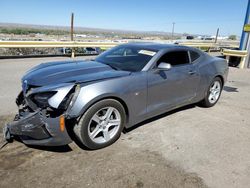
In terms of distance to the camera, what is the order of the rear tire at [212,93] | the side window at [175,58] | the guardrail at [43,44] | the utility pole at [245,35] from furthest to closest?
the utility pole at [245,35]
the guardrail at [43,44]
the rear tire at [212,93]
the side window at [175,58]

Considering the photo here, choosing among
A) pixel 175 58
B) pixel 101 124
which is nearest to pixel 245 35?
pixel 175 58

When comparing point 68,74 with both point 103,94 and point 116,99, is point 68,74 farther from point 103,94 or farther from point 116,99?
point 116,99

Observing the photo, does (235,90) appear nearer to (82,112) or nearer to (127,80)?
(127,80)

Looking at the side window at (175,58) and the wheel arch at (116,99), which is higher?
the side window at (175,58)

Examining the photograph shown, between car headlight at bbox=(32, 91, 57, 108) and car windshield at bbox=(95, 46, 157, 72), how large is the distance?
4.42ft

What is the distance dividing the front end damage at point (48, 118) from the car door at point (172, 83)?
1460mm

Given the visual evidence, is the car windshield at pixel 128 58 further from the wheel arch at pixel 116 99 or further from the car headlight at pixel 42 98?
the car headlight at pixel 42 98

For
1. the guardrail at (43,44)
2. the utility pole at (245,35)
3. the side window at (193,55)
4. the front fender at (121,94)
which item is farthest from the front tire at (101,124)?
the utility pole at (245,35)

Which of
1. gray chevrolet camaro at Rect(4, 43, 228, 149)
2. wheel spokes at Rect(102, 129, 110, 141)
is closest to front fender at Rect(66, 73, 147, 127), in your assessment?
gray chevrolet camaro at Rect(4, 43, 228, 149)

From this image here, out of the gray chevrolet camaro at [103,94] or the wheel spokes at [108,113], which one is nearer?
the gray chevrolet camaro at [103,94]

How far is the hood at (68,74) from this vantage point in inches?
125

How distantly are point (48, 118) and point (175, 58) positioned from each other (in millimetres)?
2724

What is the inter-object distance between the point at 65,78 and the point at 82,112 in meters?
0.64

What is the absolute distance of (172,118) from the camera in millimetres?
4637
